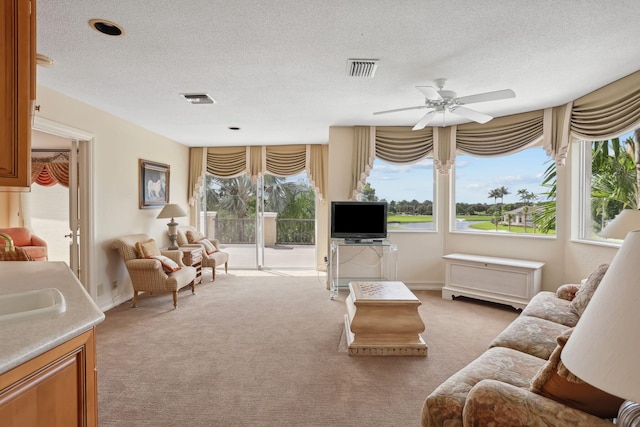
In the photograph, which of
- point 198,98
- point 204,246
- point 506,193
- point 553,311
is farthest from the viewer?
point 204,246

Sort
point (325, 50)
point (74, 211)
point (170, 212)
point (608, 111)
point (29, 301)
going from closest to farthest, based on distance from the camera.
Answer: point (29, 301) → point (325, 50) → point (608, 111) → point (74, 211) → point (170, 212)

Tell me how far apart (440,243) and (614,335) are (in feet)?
15.4

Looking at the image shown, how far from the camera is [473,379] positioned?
1646 mm

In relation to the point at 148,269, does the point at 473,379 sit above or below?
below

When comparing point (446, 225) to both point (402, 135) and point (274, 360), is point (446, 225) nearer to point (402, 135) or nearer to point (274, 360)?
point (402, 135)

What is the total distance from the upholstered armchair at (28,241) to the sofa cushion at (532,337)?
7055 millimetres

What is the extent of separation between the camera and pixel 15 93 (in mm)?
1320

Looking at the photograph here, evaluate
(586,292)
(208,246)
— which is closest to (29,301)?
(586,292)

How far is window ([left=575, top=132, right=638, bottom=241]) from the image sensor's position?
3.49 m

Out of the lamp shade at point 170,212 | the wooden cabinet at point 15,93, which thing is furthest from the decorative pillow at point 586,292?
the lamp shade at point 170,212

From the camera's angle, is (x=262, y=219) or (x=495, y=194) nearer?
(x=495, y=194)

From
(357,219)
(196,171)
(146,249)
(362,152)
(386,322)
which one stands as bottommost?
(386,322)

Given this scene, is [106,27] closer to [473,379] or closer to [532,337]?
Answer: [473,379]

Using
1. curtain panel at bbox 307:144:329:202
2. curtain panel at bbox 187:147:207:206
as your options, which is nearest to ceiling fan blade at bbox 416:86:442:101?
curtain panel at bbox 307:144:329:202
